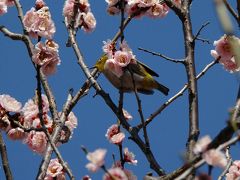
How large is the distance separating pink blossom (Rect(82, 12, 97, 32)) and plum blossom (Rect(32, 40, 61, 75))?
0.82 metres

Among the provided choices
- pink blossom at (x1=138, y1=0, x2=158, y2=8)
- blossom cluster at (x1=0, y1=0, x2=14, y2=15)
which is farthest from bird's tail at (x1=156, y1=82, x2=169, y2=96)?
blossom cluster at (x1=0, y1=0, x2=14, y2=15)

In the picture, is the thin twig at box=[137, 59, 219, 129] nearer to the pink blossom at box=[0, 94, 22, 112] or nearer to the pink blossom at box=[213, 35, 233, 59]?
the pink blossom at box=[213, 35, 233, 59]

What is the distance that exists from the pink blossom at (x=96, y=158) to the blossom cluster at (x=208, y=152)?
405 mm

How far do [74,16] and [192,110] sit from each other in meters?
1.66

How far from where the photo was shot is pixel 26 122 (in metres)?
4.06

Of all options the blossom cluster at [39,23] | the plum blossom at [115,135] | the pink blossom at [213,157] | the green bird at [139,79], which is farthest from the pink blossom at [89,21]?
the pink blossom at [213,157]

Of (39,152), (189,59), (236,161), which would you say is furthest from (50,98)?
(236,161)

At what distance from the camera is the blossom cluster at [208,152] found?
1.92m

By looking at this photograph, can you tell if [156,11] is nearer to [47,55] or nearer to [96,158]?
[47,55]

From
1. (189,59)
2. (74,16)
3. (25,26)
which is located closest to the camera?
(189,59)

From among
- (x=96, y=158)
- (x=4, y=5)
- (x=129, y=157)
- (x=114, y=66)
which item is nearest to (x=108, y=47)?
(x=114, y=66)

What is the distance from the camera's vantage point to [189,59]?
12.4 feet

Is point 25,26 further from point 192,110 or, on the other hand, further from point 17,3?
point 192,110

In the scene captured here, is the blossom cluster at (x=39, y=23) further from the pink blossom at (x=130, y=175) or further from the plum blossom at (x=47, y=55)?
the pink blossom at (x=130, y=175)
